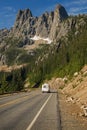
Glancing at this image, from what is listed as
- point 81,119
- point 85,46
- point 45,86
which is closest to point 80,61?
point 85,46

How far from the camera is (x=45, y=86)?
3268 inches

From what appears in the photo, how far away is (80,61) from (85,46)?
21156 millimetres

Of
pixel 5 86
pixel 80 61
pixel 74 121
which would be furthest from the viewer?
pixel 80 61

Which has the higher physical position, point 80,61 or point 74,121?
point 80,61

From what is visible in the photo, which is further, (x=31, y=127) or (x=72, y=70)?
(x=72, y=70)

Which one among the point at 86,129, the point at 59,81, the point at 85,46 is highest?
the point at 85,46

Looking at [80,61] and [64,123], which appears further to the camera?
[80,61]

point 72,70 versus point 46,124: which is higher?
point 72,70

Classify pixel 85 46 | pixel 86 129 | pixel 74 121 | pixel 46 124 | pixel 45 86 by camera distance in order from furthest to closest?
pixel 85 46
pixel 45 86
pixel 74 121
pixel 46 124
pixel 86 129

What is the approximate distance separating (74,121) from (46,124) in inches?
96.4

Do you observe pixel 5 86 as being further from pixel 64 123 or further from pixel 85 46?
pixel 64 123

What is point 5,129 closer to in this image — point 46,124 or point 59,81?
point 46,124

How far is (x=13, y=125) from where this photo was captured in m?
16.9

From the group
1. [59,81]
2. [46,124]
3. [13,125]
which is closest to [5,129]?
[13,125]
